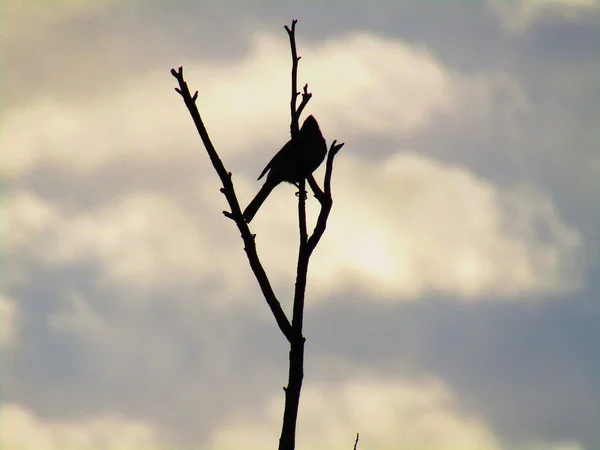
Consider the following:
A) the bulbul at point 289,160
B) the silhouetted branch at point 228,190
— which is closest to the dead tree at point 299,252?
the silhouetted branch at point 228,190

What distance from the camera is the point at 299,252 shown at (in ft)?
17.5

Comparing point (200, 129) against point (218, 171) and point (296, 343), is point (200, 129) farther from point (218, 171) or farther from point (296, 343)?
point (296, 343)

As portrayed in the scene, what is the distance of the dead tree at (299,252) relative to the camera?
4809 mm

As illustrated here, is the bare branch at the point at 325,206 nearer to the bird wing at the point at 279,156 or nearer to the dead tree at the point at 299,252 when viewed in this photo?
the dead tree at the point at 299,252

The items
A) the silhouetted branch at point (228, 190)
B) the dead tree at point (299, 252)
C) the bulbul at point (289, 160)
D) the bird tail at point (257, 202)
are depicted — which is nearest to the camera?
the dead tree at point (299, 252)

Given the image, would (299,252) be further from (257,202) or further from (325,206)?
Answer: (257,202)

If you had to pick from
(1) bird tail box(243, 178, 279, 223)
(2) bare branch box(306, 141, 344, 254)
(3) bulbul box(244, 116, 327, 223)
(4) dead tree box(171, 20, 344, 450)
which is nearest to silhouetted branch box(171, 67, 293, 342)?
(4) dead tree box(171, 20, 344, 450)

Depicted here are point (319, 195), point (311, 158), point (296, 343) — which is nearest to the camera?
point (296, 343)

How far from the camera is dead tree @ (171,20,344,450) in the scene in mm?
4809

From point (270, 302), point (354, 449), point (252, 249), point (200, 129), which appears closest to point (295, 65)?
point (200, 129)

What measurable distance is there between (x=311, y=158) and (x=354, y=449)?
661cm

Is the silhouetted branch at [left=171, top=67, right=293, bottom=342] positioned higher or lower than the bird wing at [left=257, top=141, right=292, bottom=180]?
lower

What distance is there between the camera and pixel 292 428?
4.63m

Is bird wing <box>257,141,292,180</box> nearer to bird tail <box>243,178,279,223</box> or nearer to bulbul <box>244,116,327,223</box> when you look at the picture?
bulbul <box>244,116,327,223</box>
